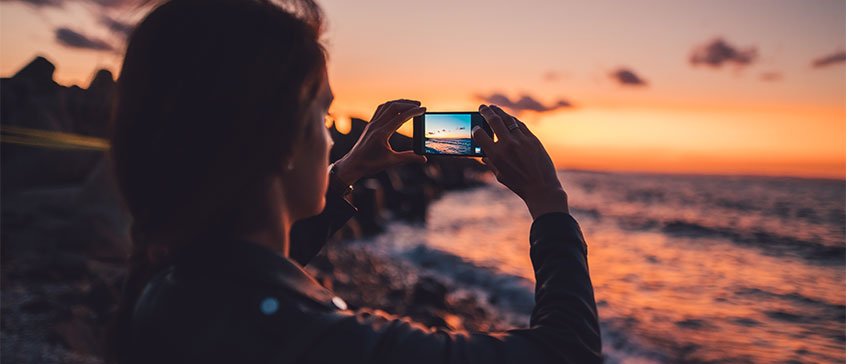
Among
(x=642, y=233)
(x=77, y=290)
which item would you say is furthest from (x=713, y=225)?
(x=77, y=290)

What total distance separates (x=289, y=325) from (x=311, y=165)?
351 millimetres

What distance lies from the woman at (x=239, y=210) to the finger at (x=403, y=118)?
626mm

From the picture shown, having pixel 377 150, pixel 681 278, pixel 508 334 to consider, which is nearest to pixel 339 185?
pixel 377 150

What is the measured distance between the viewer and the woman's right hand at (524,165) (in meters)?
1.10

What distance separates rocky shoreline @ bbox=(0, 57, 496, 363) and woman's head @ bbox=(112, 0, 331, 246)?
309 mm

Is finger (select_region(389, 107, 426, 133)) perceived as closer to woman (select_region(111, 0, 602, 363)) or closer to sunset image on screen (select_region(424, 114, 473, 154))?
sunset image on screen (select_region(424, 114, 473, 154))

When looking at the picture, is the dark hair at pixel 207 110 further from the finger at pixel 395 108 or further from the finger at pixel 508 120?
the finger at pixel 395 108

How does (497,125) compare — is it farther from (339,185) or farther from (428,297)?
(428,297)

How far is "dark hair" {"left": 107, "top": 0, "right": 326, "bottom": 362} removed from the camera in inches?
32.9

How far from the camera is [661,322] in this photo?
27.7 feet

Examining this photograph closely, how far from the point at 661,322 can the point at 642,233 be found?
40.8ft

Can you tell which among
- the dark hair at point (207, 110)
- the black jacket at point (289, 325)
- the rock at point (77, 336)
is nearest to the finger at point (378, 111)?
the dark hair at point (207, 110)

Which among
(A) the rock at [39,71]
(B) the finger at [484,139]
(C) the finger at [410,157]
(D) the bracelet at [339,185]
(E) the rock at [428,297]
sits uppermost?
(A) the rock at [39,71]

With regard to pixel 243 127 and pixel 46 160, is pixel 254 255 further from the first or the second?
pixel 46 160
